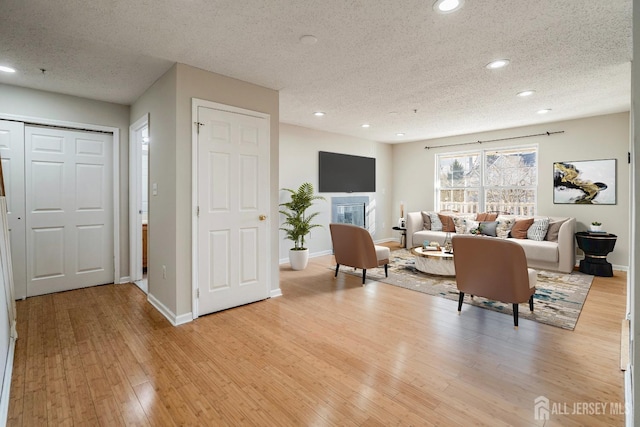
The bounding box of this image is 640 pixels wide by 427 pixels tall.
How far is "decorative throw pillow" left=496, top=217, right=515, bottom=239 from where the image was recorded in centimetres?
557

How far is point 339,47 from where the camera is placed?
2.62 metres

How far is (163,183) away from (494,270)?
3.41 meters

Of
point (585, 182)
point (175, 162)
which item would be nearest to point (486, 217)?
point (585, 182)

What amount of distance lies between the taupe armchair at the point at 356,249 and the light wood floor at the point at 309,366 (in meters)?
0.85

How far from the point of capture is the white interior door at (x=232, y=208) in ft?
10.2

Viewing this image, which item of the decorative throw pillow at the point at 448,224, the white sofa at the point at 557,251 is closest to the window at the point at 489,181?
the decorative throw pillow at the point at 448,224

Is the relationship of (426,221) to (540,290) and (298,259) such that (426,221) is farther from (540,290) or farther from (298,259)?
(298,259)

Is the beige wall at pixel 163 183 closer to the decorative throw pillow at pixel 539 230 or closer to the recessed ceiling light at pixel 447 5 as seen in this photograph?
the recessed ceiling light at pixel 447 5

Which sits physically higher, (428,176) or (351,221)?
(428,176)

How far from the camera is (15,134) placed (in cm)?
354

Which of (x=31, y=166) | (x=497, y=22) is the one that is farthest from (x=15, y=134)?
(x=497, y=22)

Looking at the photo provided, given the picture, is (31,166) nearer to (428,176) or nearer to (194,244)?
(194,244)

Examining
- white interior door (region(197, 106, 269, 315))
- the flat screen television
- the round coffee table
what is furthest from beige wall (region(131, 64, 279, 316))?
the round coffee table

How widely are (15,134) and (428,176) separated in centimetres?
714
